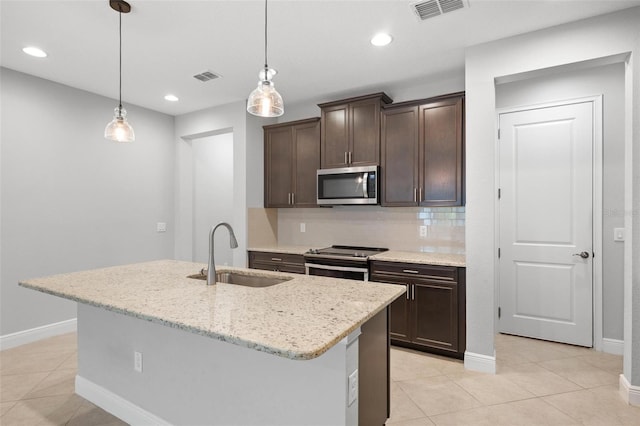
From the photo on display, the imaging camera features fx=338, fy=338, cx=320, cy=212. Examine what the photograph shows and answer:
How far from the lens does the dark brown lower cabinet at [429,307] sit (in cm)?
294

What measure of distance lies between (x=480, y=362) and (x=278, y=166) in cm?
306

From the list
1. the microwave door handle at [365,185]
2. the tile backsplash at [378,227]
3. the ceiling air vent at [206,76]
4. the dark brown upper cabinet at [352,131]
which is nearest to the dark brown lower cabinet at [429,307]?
the tile backsplash at [378,227]

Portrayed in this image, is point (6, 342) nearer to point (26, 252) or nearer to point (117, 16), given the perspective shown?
point (26, 252)

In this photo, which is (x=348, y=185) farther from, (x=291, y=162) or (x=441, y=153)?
(x=441, y=153)

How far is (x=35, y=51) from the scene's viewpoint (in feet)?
9.64

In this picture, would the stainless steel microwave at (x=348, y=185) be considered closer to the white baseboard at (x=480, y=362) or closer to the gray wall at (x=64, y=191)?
the white baseboard at (x=480, y=362)

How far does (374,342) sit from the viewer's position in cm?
180

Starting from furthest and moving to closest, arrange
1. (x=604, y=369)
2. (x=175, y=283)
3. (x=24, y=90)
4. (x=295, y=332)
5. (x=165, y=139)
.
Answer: (x=165, y=139) → (x=24, y=90) → (x=604, y=369) → (x=175, y=283) → (x=295, y=332)

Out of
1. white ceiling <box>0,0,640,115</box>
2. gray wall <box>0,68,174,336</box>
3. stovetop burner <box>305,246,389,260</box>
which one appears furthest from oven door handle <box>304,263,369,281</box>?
gray wall <box>0,68,174,336</box>

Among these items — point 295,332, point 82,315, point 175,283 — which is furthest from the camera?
point 82,315

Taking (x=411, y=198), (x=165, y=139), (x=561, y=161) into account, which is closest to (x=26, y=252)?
(x=165, y=139)

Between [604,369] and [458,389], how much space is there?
137cm

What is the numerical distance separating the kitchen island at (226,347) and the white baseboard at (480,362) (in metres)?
1.22

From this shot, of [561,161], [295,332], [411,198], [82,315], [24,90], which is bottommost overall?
[82,315]
